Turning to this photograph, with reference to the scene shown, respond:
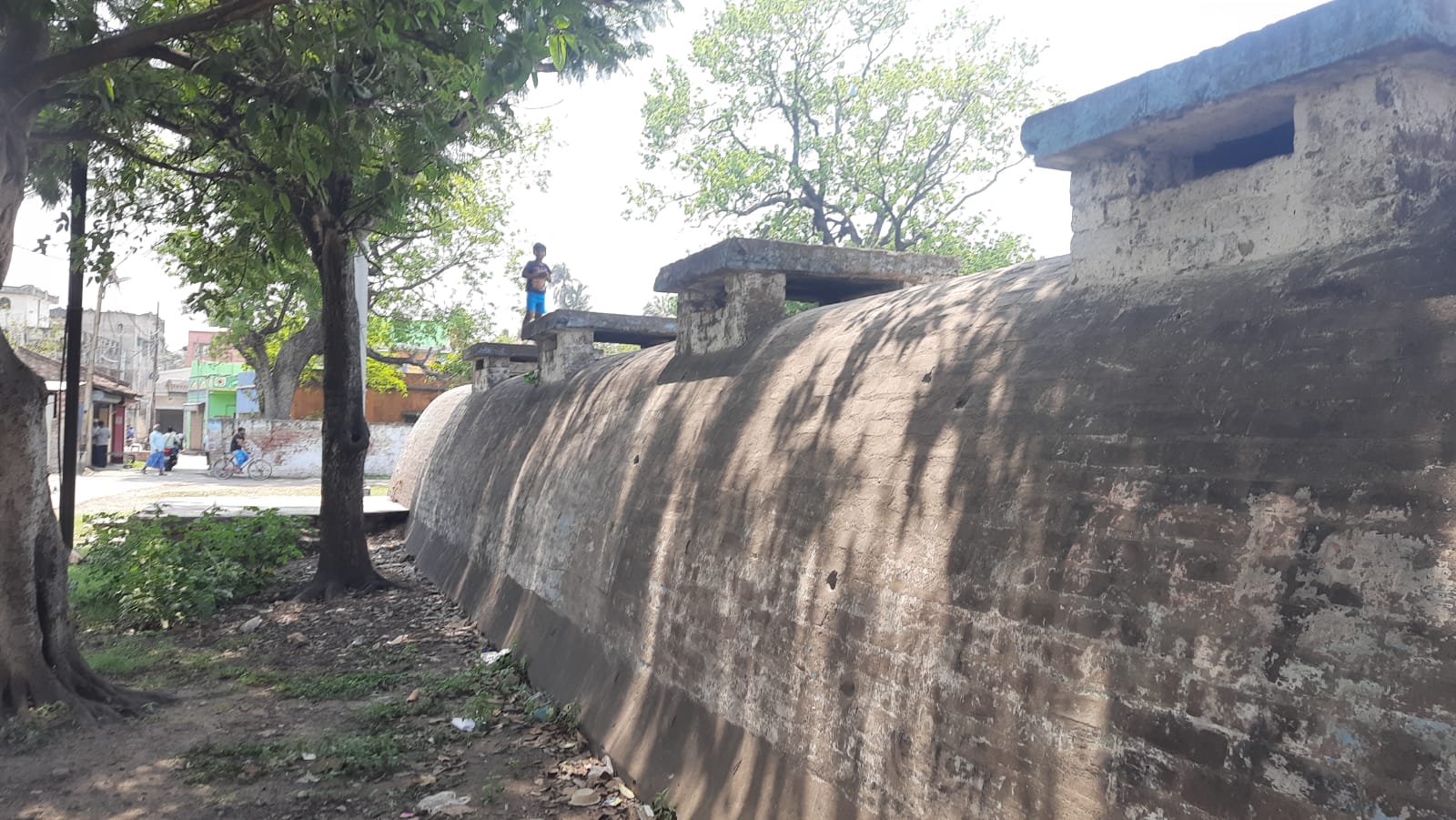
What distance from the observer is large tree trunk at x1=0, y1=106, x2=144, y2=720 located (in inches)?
234

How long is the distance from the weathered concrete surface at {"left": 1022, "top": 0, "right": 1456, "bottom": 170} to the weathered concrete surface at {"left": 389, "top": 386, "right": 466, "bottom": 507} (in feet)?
43.9

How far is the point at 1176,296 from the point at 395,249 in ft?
80.0

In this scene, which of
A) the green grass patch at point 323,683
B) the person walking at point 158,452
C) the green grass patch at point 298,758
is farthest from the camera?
the person walking at point 158,452

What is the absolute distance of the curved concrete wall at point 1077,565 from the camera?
232 cm

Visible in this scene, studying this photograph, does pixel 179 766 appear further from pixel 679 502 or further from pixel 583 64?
pixel 583 64

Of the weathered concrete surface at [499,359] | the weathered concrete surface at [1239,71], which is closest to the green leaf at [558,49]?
the weathered concrete surface at [1239,71]

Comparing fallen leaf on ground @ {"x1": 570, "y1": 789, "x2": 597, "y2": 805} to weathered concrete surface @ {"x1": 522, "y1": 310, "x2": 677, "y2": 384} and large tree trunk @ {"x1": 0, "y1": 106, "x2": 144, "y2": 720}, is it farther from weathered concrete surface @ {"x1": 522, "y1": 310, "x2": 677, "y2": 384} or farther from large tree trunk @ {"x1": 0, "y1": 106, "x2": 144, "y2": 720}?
weathered concrete surface @ {"x1": 522, "y1": 310, "x2": 677, "y2": 384}

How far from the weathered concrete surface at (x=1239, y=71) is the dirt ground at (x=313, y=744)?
329 centimetres

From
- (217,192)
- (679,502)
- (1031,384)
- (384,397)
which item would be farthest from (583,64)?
(384,397)

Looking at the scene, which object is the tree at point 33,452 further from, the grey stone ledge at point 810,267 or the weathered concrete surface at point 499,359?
the weathered concrete surface at point 499,359

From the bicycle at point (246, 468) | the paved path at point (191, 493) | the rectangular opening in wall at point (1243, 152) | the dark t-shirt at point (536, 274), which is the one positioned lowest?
the paved path at point (191, 493)

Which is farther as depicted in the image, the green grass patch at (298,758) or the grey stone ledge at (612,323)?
the grey stone ledge at (612,323)

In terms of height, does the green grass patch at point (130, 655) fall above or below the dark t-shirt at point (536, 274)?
below

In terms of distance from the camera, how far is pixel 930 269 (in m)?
6.97
